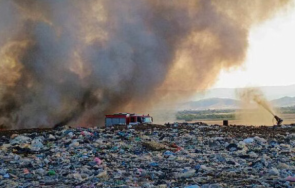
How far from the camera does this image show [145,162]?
840cm

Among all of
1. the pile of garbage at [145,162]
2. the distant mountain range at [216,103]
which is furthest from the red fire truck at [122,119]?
the distant mountain range at [216,103]

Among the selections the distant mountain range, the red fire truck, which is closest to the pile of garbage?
the red fire truck

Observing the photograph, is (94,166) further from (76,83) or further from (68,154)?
(76,83)

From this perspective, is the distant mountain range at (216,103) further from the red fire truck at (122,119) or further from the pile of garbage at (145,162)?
the pile of garbage at (145,162)

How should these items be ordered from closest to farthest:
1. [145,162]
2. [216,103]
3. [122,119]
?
[145,162], [122,119], [216,103]

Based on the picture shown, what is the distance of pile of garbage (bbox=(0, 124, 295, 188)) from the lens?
655 centimetres

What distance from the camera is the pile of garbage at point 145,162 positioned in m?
6.55

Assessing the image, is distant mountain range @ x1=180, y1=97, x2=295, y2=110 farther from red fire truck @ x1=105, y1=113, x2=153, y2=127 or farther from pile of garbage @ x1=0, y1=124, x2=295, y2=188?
pile of garbage @ x1=0, y1=124, x2=295, y2=188

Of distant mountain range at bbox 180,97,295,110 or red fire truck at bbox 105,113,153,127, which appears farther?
distant mountain range at bbox 180,97,295,110

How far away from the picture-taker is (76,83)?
2861 centimetres

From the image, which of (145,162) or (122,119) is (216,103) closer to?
(122,119)

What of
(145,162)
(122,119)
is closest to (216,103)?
(122,119)

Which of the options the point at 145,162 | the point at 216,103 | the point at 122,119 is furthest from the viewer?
the point at 216,103

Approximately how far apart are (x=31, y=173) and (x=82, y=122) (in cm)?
2267
